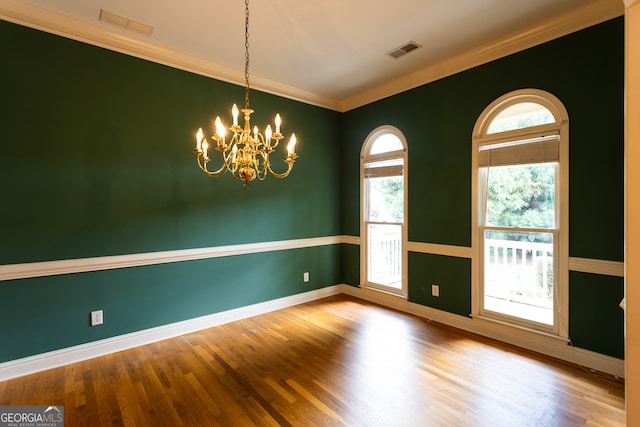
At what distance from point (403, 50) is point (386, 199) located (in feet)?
6.26

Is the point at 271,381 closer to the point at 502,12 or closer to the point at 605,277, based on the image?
the point at 605,277

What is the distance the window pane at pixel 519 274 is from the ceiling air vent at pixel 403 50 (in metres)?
2.09

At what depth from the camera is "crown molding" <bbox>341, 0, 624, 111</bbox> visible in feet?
8.36

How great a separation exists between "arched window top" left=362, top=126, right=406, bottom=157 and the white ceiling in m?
0.81

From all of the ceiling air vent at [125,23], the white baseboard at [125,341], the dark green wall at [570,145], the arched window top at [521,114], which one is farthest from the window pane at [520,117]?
the ceiling air vent at [125,23]

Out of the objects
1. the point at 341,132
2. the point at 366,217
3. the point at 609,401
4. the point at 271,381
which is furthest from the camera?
the point at 341,132

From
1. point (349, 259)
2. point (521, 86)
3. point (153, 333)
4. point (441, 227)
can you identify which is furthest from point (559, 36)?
point (153, 333)

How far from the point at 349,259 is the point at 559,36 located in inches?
140

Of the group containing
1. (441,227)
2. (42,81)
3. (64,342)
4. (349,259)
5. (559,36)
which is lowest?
(64,342)

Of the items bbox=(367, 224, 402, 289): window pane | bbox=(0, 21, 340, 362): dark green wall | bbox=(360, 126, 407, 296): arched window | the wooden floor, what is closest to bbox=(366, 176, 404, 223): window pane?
bbox=(360, 126, 407, 296): arched window

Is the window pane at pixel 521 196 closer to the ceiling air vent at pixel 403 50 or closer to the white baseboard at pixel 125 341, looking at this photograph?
the ceiling air vent at pixel 403 50

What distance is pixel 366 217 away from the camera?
4.64m

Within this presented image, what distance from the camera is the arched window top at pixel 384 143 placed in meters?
4.17

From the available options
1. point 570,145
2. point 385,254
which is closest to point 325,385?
point 385,254
